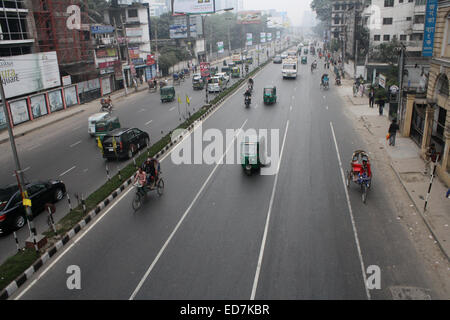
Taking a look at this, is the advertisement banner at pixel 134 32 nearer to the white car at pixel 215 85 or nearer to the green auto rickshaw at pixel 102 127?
the white car at pixel 215 85

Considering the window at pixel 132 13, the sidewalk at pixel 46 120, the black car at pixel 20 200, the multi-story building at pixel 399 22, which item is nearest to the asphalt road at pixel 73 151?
the black car at pixel 20 200

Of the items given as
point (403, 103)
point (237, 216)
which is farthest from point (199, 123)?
point (237, 216)

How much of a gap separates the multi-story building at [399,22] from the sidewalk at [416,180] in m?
34.0

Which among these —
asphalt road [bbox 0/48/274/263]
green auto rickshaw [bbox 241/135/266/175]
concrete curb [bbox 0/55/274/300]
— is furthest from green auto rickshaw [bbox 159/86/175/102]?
green auto rickshaw [bbox 241/135/266/175]

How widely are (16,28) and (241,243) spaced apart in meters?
35.3

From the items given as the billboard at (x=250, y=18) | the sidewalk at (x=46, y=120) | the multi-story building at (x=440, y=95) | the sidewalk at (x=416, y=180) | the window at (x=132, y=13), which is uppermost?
the billboard at (x=250, y=18)

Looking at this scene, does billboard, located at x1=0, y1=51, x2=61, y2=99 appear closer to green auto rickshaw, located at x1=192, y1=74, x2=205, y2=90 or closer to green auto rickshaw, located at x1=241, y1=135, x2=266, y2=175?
green auto rickshaw, located at x1=192, y1=74, x2=205, y2=90

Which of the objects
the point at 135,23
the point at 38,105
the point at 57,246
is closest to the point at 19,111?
the point at 38,105

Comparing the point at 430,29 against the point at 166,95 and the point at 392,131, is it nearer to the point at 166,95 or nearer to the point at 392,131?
the point at 392,131

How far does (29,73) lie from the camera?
33906 millimetres

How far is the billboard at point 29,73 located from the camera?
103 feet

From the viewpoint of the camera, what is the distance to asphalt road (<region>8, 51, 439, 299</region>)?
32.3ft
